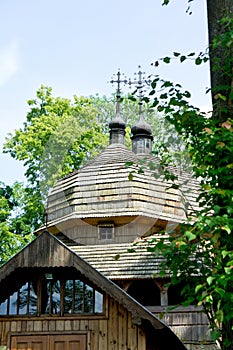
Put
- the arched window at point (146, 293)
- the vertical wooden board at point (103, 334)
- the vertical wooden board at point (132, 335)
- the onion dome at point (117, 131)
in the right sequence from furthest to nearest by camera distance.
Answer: the onion dome at point (117, 131) → the arched window at point (146, 293) → the vertical wooden board at point (103, 334) → the vertical wooden board at point (132, 335)

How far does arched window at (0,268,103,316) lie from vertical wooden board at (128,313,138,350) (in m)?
0.65

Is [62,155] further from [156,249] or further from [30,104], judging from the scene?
[156,249]

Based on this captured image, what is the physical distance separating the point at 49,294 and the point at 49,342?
87cm

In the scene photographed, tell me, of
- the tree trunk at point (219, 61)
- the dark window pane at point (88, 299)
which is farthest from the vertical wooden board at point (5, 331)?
the tree trunk at point (219, 61)

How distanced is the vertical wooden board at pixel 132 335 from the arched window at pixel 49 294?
0.65 metres

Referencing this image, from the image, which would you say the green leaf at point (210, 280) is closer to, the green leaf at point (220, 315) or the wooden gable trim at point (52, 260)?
the green leaf at point (220, 315)

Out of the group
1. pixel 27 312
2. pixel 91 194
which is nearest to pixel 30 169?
pixel 91 194

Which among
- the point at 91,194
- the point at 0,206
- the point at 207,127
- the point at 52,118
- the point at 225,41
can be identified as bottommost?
the point at 207,127

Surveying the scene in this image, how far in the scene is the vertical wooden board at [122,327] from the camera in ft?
36.6

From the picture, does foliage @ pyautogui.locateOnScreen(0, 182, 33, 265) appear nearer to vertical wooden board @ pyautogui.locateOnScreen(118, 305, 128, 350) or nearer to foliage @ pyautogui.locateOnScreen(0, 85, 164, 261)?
foliage @ pyautogui.locateOnScreen(0, 85, 164, 261)

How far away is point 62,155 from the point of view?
25.4 m

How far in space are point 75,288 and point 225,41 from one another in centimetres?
657

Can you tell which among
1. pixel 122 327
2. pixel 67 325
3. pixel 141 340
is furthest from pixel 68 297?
pixel 141 340

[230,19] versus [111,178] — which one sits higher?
[111,178]
